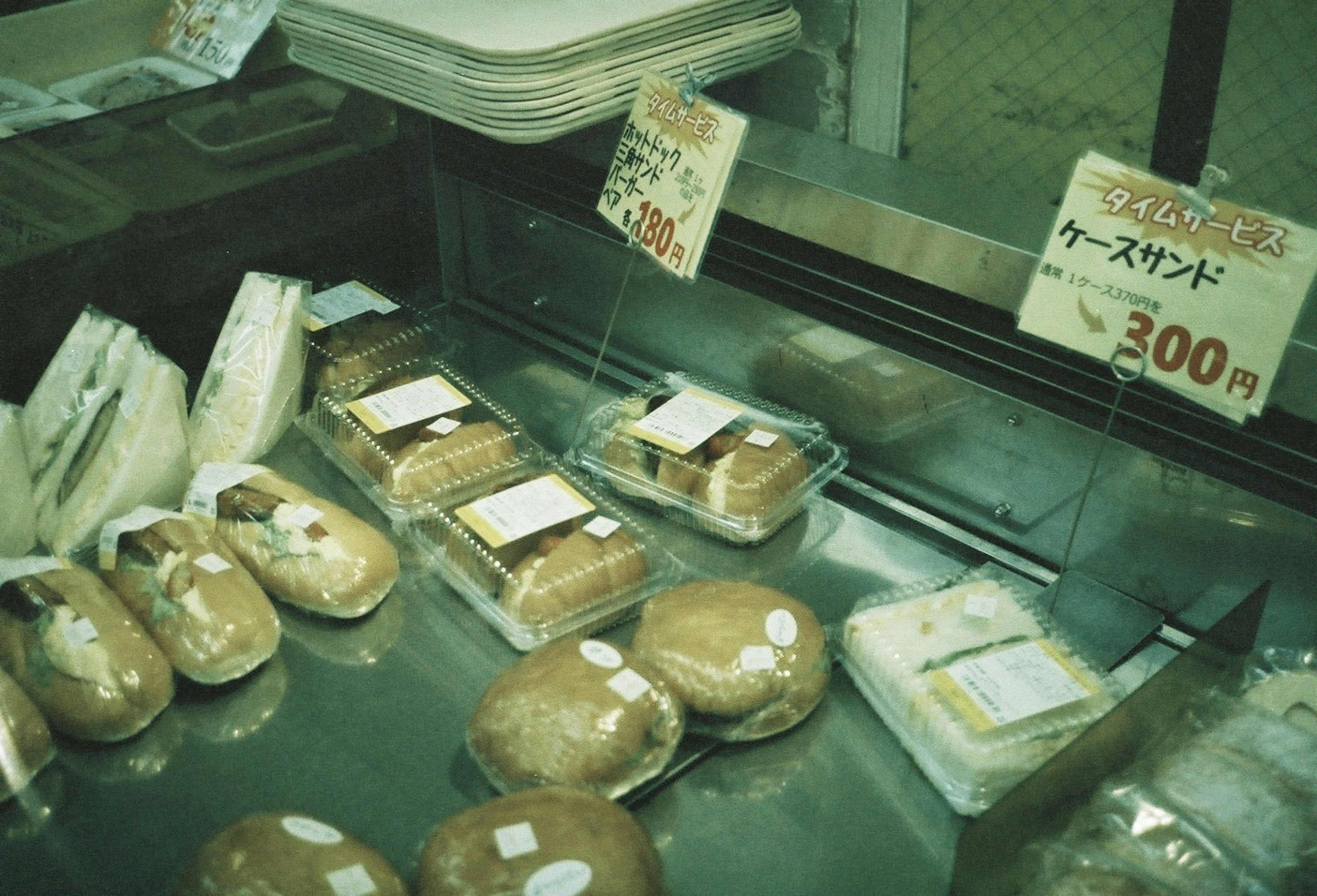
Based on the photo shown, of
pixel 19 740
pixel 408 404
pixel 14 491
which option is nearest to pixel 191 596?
pixel 19 740

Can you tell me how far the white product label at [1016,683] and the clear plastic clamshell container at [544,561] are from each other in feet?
1.88

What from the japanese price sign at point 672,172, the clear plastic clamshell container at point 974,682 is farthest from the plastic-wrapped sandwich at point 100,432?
the clear plastic clamshell container at point 974,682

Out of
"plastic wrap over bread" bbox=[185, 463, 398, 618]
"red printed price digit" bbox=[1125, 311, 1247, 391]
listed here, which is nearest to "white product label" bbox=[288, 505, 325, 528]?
"plastic wrap over bread" bbox=[185, 463, 398, 618]

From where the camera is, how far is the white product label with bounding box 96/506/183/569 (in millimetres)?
1791

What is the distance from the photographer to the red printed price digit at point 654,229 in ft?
6.37

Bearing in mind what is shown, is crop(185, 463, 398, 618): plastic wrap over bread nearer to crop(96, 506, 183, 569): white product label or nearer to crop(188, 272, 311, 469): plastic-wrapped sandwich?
crop(96, 506, 183, 569): white product label

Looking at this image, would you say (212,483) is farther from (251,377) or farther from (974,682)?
(974,682)

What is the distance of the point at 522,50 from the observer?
1.89 m

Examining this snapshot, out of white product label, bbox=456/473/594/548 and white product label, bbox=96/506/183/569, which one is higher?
white product label, bbox=456/473/594/548

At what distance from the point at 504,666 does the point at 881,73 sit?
5.60ft

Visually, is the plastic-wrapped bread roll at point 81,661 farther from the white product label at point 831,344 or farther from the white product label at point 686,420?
the white product label at point 831,344

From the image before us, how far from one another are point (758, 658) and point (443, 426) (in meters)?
0.90

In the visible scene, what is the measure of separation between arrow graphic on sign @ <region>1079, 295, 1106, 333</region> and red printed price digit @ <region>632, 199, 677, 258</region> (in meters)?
0.73

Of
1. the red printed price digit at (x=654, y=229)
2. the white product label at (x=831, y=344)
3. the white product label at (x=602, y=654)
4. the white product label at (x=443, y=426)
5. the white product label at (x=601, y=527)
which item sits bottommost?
the white product label at (x=443, y=426)
